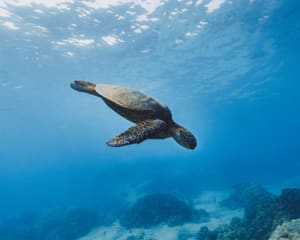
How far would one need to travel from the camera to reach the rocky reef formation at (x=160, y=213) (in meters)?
17.8

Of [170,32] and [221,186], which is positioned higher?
[170,32]

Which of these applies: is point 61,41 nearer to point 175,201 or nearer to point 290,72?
point 175,201

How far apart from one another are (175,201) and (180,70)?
1587cm

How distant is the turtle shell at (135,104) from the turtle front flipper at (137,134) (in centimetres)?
47

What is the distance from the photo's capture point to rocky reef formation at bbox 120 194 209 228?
58.5 feet

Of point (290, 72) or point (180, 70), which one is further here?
point (290, 72)

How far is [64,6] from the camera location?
629 inches

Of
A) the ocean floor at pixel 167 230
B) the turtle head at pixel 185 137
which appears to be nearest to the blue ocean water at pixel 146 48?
the ocean floor at pixel 167 230

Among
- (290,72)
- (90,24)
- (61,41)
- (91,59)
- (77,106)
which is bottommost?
(90,24)

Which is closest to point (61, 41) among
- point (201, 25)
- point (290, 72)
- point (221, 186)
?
point (201, 25)

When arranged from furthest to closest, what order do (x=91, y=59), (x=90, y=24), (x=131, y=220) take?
(x=91, y=59), (x=131, y=220), (x=90, y=24)

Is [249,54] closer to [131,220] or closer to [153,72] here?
[153,72]

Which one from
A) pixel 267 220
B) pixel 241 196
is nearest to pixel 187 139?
pixel 267 220

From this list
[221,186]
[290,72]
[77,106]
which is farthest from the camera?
[77,106]
